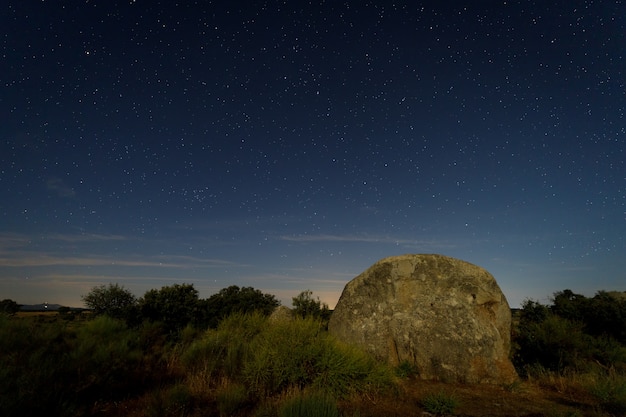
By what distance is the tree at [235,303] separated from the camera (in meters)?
18.3

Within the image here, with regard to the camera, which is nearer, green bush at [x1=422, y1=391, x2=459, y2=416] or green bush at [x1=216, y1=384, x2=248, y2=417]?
green bush at [x1=216, y1=384, x2=248, y2=417]

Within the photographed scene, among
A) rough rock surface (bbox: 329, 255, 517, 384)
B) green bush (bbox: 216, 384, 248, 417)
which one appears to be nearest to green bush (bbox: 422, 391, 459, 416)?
rough rock surface (bbox: 329, 255, 517, 384)

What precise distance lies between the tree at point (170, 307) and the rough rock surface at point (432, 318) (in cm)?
857

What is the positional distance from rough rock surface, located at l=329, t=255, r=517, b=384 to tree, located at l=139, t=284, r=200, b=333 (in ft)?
28.1

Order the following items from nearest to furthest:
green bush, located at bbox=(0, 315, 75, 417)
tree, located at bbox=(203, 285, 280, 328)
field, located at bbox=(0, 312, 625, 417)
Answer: green bush, located at bbox=(0, 315, 75, 417), field, located at bbox=(0, 312, 625, 417), tree, located at bbox=(203, 285, 280, 328)

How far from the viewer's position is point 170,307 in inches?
677

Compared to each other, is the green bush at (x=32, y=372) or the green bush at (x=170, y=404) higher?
the green bush at (x=32, y=372)

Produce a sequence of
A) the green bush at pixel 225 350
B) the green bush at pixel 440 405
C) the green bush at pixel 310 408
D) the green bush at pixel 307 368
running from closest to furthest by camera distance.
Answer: the green bush at pixel 310 408
the green bush at pixel 440 405
the green bush at pixel 307 368
the green bush at pixel 225 350

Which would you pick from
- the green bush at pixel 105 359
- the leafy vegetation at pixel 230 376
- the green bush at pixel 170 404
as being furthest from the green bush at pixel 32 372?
the green bush at pixel 170 404

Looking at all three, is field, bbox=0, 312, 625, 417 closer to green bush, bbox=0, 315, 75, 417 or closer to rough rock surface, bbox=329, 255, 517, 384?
green bush, bbox=0, 315, 75, 417

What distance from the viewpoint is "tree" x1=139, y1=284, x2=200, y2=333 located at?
653 inches

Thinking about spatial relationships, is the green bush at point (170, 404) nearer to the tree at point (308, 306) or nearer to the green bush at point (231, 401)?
the green bush at point (231, 401)

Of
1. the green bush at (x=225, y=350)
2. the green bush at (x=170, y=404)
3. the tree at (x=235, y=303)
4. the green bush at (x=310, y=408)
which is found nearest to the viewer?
the green bush at (x=310, y=408)

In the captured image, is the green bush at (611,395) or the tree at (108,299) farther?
the tree at (108,299)
